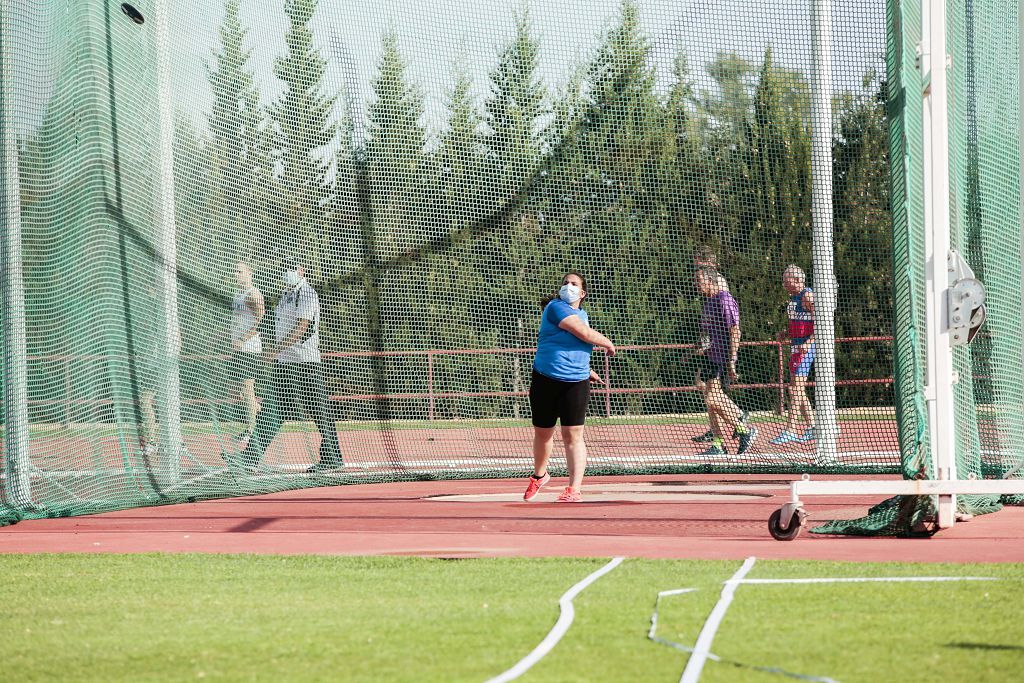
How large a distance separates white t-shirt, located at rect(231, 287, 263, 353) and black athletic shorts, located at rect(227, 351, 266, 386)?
6 cm

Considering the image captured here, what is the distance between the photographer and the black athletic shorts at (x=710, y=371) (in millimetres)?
11469

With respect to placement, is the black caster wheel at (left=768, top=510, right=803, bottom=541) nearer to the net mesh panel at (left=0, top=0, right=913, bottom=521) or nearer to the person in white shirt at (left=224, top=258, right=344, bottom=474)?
the net mesh panel at (left=0, top=0, right=913, bottom=521)

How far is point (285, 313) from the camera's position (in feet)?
36.0

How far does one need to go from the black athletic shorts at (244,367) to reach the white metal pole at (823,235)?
16.0 ft

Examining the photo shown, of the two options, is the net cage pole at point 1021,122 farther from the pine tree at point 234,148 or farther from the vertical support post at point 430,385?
the pine tree at point 234,148

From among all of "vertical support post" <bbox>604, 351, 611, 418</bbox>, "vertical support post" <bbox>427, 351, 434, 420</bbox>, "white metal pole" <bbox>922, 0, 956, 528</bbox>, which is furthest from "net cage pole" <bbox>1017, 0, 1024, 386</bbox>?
"vertical support post" <bbox>427, 351, 434, 420</bbox>

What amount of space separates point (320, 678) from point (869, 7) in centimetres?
793

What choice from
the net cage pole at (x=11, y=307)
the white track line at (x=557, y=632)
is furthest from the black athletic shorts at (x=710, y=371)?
the net cage pole at (x=11, y=307)

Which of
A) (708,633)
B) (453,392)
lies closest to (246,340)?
(453,392)

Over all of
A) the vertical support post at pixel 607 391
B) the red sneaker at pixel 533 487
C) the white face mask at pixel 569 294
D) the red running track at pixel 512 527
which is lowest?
the red running track at pixel 512 527

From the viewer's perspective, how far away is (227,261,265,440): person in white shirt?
10.9 m

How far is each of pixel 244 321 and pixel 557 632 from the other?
21.8 ft

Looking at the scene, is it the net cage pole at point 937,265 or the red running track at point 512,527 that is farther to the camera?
the net cage pole at point 937,265

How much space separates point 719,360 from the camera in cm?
1141
